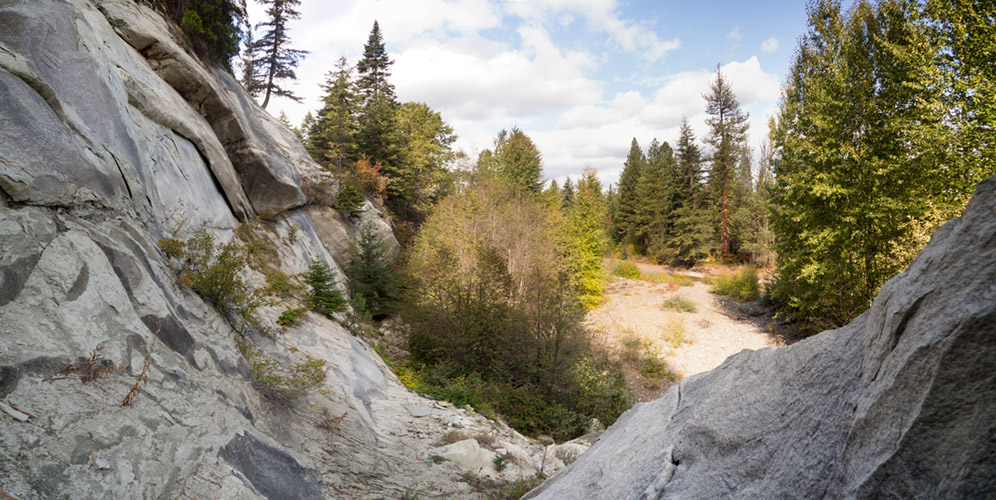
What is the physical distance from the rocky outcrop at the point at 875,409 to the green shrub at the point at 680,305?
21.8 metres

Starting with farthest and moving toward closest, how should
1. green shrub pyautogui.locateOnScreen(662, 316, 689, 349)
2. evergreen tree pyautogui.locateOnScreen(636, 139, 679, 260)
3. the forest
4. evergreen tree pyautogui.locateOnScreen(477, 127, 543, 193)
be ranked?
1. evergreen tree pyautogui.locateOnScreen(636, 139, 679, 260)
2. evergreen tree pyautogui.locateOnScreen(477, 127, 543, 193)
3. green shrub pyautogui.locateOnScreen(662, 316, 689, 349)
4. the forest

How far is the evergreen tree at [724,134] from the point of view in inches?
1428

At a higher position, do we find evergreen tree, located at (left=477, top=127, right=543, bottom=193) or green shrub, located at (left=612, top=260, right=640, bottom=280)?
evergreen tree, located at (left=477, top=127, right=543, bottom=193)

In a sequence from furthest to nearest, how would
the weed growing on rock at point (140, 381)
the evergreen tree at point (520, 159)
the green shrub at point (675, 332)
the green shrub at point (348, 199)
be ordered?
1. the evergreen tree at point (520, 159)
2. the green shrub at point (348, 199)
3. the green shrub at point (675, 332)
4. the weed growing on rock at point (140, 381)

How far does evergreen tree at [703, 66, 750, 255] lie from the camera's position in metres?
36.3

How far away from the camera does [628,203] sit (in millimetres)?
50250

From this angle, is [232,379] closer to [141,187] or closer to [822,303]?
[141,187]

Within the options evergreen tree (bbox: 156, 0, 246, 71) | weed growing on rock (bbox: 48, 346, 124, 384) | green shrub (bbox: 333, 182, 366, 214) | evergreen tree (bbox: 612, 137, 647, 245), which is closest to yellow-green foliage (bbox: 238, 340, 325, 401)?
weed growing on rock (bbox: 48, 346, 124, 384)

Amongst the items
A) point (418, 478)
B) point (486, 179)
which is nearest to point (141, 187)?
point (418, 478)

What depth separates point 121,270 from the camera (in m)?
4.07

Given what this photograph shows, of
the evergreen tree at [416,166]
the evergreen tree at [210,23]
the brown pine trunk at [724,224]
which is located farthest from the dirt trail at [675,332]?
the evergreen tree at [210,23]

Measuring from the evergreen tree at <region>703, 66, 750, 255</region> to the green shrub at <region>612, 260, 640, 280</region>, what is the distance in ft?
29.0

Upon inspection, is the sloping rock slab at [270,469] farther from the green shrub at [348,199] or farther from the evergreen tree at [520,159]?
the evergreen tree at [520,159]

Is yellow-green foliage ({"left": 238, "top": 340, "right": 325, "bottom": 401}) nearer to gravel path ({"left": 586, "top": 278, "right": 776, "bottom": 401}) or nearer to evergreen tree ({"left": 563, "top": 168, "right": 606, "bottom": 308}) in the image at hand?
gravel path ({"left": 586, "top": 278, "right": 776, "bottom": 401})
